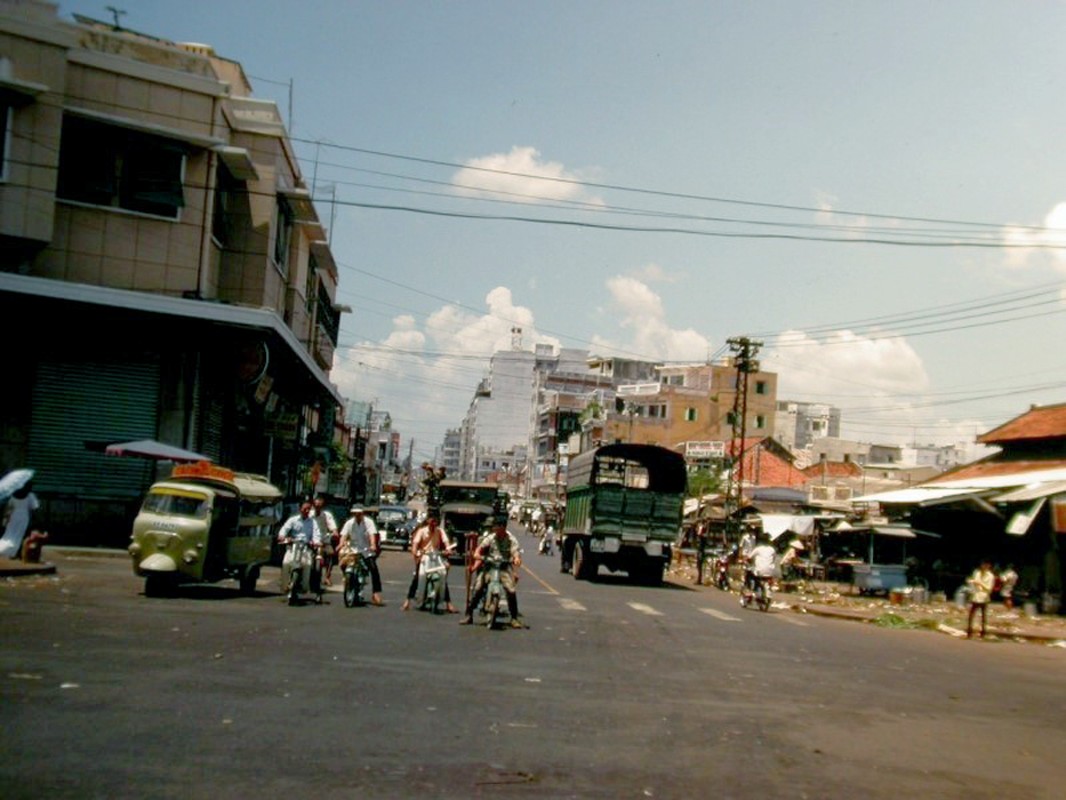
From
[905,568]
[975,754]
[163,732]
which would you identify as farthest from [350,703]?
[905,568]

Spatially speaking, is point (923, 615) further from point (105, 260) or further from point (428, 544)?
point (105, 260)

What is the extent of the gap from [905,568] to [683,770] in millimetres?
30872

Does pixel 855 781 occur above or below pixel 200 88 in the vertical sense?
below

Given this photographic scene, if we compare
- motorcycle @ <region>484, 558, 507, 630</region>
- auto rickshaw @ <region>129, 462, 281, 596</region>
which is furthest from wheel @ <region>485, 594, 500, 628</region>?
auto rickshaw @ <region>129, 462, 281, 596</region>

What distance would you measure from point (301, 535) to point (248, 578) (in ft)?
6.81

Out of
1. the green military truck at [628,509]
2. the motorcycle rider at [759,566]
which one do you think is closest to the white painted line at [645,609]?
the motorcycle rider at [759,566]

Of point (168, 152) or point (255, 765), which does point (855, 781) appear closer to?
point (255, 765)

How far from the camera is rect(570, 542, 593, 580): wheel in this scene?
1410 inches

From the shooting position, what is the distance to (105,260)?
97.3 feet

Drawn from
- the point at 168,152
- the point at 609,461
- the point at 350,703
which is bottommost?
the point at 350,703

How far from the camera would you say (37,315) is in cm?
2895

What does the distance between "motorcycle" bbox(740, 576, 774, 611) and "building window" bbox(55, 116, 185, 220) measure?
17359 millimetres

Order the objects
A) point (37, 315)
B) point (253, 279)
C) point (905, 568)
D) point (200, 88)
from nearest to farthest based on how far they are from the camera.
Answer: point (37, 315) → point (200, 88) → point (253, 279) → point (905, 568)

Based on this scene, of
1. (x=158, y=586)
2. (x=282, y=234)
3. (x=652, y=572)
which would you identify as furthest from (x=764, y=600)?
(x=282, y=234)
